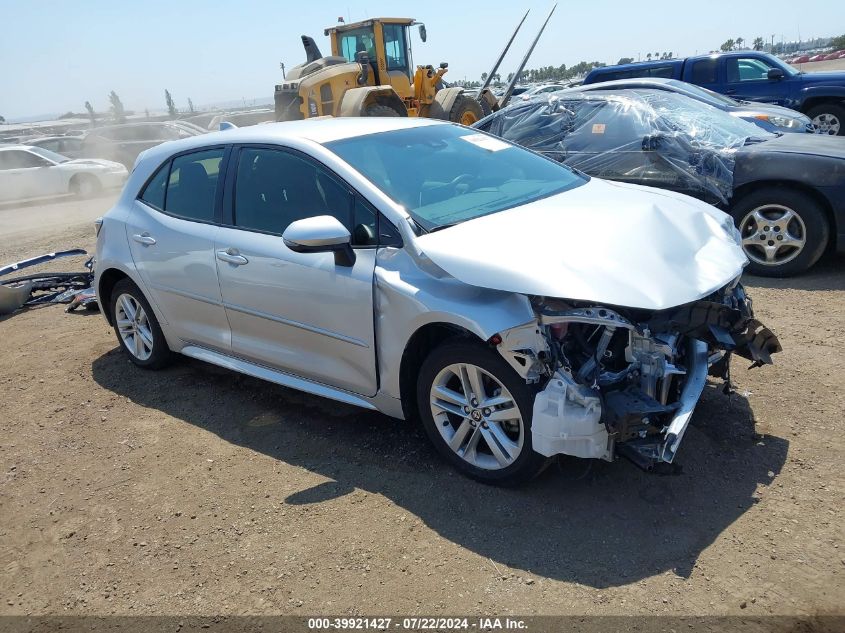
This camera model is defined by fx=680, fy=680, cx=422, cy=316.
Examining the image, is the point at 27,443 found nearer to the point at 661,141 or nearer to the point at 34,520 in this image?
the point at 34,520

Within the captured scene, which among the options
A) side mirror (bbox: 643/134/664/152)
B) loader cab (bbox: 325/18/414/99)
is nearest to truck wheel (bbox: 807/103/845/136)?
side mirror (bbox: 643/134/664/152)

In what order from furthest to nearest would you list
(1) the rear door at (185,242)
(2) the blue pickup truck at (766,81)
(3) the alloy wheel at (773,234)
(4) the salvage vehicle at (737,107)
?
(2) the blue pickup truck at (766,81) → (4) the salvage vehicle at (737,107) → (3) the alloy wheel at (773,234) → (1) the rear door at (185,242)

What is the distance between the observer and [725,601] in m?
2.46

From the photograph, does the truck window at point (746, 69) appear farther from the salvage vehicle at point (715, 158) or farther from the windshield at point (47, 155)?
the windshield at point (47, 155)

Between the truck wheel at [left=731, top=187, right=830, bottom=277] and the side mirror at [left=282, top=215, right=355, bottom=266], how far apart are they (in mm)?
4013

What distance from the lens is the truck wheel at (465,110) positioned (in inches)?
615

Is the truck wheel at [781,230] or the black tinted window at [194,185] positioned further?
the truck wheel at [781,230]

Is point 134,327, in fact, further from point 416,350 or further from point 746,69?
point 746,69

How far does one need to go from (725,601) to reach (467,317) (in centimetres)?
147

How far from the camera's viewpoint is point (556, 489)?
3.20 meters

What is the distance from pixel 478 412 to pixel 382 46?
45.3ft

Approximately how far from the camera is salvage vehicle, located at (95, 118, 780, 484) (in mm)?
2900

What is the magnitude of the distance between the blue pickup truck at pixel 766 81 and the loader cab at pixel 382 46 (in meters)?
5.37

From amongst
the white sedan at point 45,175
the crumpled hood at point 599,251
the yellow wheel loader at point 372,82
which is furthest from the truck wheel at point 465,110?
the crumpled hood at point 599,251
